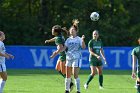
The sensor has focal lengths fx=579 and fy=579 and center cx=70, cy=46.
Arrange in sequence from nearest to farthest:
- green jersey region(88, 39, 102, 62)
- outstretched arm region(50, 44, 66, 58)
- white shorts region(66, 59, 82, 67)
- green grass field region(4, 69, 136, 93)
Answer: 1. outstretched arm region(50, 44, 66, 58)
2. white shorts region(66, 59, 82, 67)
3. green grass field region(4, 69, 136, 93)
4. green jersey region(88, 39, 102, 62)

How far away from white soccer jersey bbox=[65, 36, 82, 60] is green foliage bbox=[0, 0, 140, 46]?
24.2 m

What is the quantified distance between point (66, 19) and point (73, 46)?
25.6 m

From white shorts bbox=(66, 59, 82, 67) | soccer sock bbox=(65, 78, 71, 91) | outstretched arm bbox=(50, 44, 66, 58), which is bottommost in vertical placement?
soccer sock bbox=(65, 78, 71, 91)

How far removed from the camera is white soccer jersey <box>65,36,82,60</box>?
674 inches

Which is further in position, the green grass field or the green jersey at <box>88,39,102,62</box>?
the green jersey at <box>88,39,102,62</box>

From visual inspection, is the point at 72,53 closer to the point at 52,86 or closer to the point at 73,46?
the point at 73,46

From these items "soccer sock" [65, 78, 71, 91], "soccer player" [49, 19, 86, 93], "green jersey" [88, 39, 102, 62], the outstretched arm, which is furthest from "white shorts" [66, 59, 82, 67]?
"green jersey" [88, 39, 102, 62]

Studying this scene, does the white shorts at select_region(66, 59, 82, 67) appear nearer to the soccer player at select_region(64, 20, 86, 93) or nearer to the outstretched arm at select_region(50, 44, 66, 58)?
the soccer player at select_region(64, 20, 86, 93)

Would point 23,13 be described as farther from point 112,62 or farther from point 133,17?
point 112,62

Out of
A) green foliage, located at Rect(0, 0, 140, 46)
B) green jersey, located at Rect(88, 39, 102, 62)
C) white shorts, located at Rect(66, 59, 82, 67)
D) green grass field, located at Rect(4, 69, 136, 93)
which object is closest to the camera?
white shorts, located at Rect(66, 59, 82, 67)

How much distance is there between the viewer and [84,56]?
32500mm

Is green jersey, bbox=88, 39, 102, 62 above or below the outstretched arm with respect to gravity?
below

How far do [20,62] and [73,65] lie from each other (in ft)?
51.0

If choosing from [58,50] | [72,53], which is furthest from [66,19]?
[58,50]
